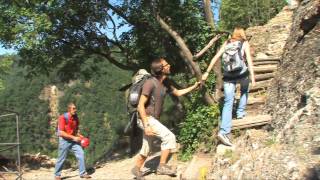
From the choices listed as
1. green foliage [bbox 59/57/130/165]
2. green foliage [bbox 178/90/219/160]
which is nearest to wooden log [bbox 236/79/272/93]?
green foliage [bbox 178/90/219/160]

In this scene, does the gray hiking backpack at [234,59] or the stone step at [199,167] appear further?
the gray hiking backpack at [234,59]

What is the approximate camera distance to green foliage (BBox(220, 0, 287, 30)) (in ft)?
73.6

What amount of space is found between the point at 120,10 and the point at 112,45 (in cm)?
242

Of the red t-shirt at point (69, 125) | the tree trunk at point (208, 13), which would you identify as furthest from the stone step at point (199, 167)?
the tree trunk at point (208, 13)

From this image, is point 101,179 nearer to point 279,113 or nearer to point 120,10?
point 279,113

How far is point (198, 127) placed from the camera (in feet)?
30.0

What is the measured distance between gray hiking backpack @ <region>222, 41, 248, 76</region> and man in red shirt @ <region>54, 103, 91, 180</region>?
3.37 m

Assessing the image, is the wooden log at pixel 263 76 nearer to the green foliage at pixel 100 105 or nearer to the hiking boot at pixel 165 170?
the hiking boot at pixel 165 170

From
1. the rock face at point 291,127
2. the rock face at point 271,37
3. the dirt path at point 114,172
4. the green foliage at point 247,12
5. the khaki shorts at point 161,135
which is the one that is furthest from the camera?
the green foliage at point 247,12

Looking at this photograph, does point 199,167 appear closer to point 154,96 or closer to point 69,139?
point 154,96

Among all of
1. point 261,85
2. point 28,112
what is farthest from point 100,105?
point 261,85

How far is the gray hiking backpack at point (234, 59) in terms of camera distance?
7.50 metres

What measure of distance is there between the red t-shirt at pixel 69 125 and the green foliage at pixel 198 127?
6.90 feet

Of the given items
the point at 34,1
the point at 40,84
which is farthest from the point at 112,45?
the point at 40,84
